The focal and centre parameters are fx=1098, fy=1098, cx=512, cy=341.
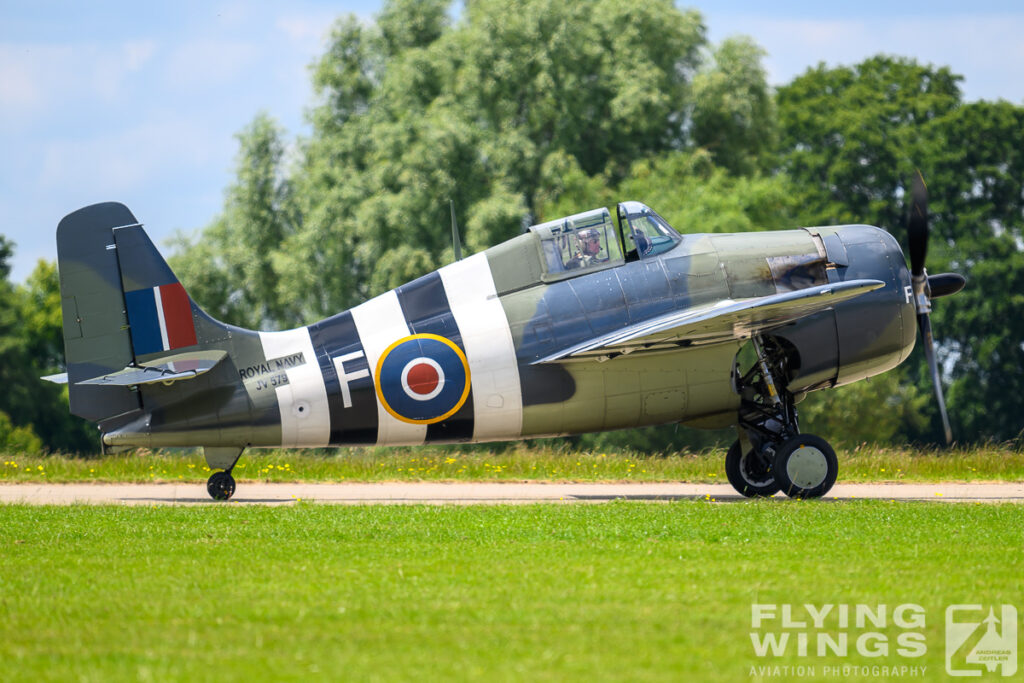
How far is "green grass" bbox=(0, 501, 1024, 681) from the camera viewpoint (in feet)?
18.1

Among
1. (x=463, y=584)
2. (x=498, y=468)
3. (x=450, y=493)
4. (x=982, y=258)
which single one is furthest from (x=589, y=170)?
(x=463, y=584)

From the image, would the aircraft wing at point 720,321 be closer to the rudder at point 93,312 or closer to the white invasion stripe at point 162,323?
the white invasion stripe at point 162,323

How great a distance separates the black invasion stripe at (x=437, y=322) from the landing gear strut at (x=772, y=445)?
330 centimetres

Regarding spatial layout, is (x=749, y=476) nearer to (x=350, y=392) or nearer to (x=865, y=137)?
(x=350, y=392)

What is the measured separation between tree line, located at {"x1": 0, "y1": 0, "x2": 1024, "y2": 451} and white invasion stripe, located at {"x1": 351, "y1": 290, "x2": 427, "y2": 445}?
20.7 meters

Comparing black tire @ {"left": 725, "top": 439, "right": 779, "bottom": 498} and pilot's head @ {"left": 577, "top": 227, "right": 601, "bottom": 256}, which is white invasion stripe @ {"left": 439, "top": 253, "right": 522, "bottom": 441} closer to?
pilot's head @ {"left": 577, "top": 227, "right": 601, "bottom": 256}

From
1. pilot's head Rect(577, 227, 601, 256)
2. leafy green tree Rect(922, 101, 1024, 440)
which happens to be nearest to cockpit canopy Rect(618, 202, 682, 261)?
pilot's head Rect(577, 227, 601, 256)

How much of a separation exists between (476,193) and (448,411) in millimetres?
25517

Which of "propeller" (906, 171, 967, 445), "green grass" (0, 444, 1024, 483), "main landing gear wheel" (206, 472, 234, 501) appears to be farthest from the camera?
"green grass" (0, 444, 1024, 483)

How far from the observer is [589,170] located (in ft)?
129

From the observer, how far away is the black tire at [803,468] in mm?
12445

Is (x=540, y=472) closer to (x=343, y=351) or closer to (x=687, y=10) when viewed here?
(x=343, y=351)

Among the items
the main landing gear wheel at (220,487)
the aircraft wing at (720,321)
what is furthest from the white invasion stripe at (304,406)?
the aircraft wing at (720,321)

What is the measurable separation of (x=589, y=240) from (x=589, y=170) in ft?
89.5
